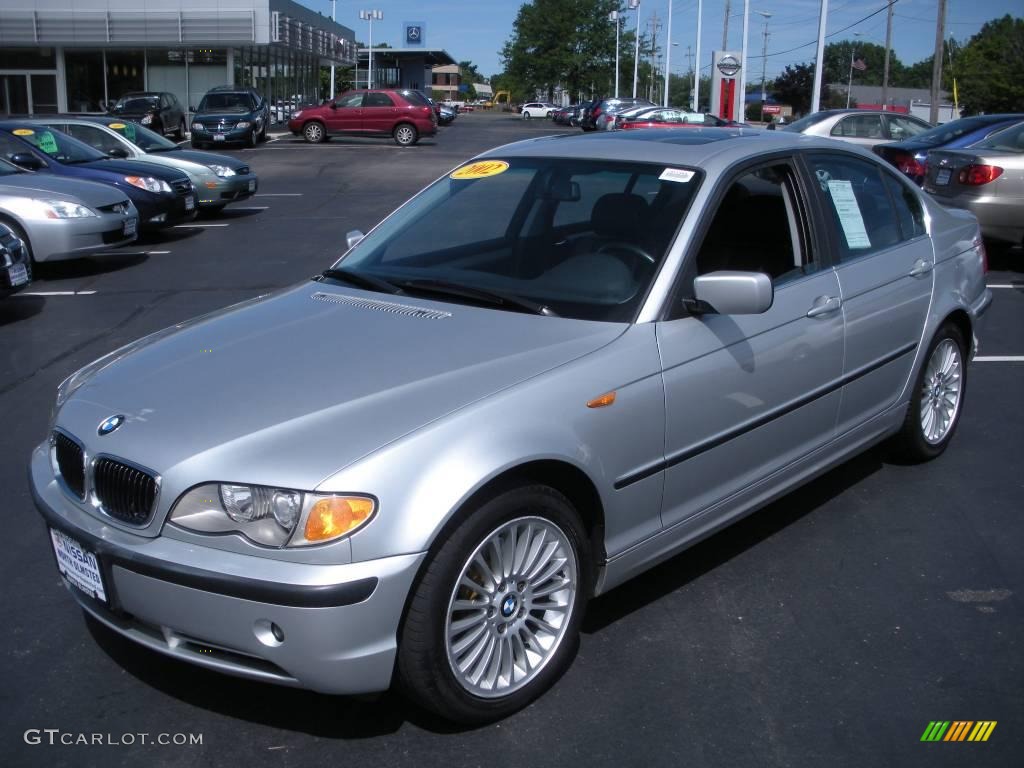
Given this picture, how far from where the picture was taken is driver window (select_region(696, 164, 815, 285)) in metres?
4.19

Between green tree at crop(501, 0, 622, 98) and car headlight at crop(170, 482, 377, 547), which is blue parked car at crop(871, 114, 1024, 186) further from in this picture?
green tree at crop(501, 0, 622, 98)

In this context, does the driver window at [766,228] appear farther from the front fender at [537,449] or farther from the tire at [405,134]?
the tire at [405,134]

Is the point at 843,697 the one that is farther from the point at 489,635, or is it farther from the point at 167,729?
the point at 167,729

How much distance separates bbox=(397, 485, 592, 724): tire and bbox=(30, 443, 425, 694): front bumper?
91 millimetres

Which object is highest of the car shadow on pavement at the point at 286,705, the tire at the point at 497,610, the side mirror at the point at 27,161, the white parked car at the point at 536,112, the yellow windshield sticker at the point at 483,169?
the white parked car at the point at 536,112

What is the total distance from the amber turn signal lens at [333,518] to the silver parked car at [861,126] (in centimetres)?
1818

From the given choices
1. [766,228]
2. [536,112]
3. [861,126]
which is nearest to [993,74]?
[536,112]

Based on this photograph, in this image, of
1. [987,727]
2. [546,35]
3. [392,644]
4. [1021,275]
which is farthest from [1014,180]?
[546,35]

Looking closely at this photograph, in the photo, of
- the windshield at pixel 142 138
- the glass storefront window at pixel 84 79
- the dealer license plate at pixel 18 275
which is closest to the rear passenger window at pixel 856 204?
the dealer license plate at pixel 18 275

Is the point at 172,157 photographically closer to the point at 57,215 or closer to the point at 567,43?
the point at 57,215

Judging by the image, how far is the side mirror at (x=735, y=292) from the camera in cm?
356

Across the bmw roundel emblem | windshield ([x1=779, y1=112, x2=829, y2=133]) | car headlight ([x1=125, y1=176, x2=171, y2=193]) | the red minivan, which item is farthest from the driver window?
the red minivan

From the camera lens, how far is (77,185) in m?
11.5

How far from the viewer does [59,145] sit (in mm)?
13875
